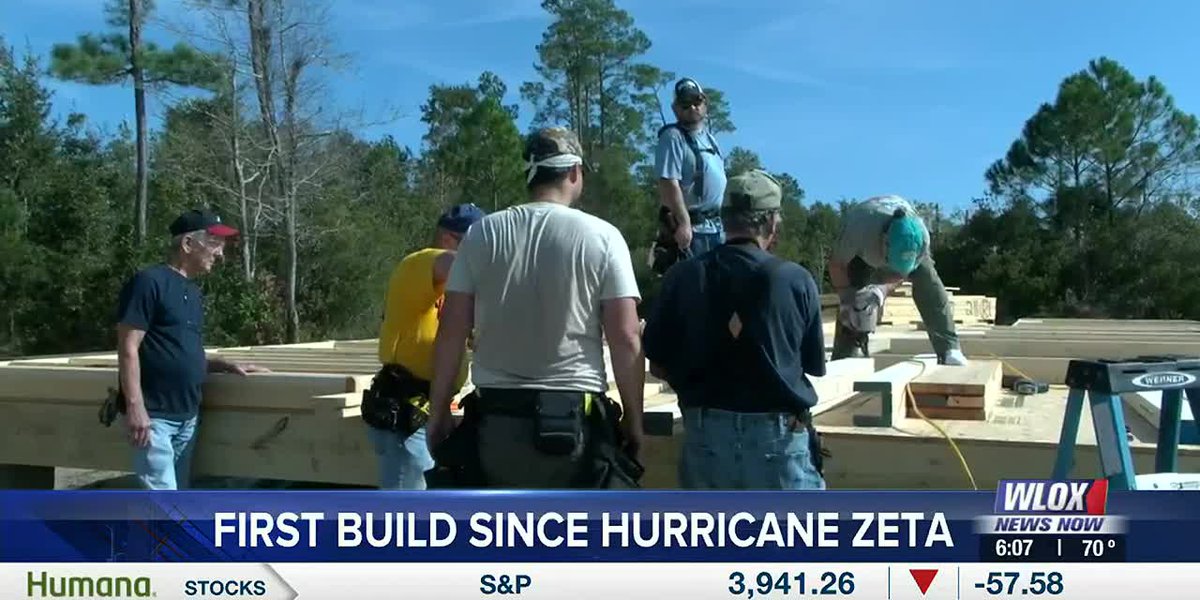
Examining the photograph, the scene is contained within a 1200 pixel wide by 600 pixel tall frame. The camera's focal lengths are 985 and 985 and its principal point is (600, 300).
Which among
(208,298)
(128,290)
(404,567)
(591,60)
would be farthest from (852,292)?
(591,60)

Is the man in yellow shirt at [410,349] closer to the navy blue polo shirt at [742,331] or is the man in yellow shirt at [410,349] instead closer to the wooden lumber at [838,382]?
the navy blue polo shirt at [742,331]

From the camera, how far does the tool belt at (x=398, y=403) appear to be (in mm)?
3371

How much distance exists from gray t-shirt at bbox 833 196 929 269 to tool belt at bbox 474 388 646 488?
77.1 inches

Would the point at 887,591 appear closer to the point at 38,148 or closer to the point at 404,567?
the point at 404,567

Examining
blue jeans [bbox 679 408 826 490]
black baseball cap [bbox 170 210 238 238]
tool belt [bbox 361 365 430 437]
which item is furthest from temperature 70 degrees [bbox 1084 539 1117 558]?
black baseball cap [bbox 170 210 238 238]

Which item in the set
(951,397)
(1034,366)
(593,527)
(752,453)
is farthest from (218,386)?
(1034,366)

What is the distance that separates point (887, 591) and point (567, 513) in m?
0.79

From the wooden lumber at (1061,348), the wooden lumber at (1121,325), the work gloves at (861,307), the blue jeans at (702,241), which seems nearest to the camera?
the work gloves at (861,307)

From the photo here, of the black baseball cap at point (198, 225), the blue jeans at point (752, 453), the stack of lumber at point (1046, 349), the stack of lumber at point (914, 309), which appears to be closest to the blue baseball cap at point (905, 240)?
the stack of lumber at point (1046, 349)

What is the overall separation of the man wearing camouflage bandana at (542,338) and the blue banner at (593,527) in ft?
0.63

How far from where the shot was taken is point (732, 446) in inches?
106

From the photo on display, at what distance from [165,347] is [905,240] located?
297 cm

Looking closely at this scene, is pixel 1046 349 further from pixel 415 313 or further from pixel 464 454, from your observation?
pixel 464 454

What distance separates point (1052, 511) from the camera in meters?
2.34
